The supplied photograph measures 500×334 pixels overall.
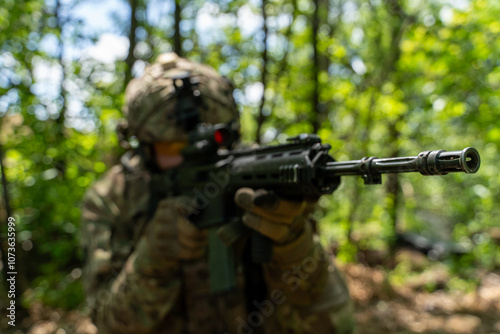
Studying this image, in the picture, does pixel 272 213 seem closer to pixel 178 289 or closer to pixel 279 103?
pixel 178 289

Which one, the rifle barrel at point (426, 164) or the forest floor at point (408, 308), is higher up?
the rifle barrel at point (426, 164)

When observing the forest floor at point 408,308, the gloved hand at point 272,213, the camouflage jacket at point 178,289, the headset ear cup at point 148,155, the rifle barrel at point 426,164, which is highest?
the rifle barrel at point 426,164

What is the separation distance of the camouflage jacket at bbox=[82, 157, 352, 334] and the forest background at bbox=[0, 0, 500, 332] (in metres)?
1.43

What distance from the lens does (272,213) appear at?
1662mm

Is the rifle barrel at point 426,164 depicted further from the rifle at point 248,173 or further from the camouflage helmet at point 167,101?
the camouflage helmet at point 167,101

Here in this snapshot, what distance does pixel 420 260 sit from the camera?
7.02m

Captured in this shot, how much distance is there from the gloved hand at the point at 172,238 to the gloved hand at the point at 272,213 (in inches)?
19.4

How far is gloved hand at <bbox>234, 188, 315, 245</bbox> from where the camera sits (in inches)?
64.1

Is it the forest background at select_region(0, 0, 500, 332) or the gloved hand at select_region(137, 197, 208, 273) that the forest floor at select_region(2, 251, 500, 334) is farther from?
the gloved hand at select_region(137, 197, 208, 273)

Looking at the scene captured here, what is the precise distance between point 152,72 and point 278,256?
1.65 meters

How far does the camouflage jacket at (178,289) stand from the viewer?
2.16m

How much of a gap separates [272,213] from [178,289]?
41.8 inches

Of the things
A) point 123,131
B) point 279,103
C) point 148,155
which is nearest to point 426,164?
point 148,155

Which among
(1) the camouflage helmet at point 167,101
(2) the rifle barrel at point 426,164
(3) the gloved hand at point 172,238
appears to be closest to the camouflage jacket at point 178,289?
(3) the gloved hand at point 172,238
